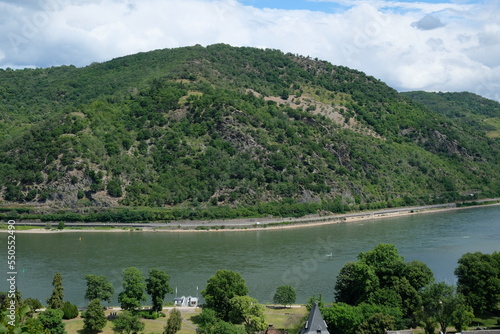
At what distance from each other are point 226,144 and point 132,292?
60980 millimetres

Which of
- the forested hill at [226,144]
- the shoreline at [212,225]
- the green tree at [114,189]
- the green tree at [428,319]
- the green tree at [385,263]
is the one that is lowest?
the green tree at [428,319]

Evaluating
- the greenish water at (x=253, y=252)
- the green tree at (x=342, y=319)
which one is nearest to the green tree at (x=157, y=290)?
the greenish water at (x=253, y=252)

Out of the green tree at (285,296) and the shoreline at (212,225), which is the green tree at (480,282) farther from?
the shoreline at (212,225)

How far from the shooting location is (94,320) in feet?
110

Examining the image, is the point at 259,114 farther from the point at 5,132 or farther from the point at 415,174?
the point at 5,132

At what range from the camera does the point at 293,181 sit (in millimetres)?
92812

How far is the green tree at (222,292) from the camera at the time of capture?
1457 inches

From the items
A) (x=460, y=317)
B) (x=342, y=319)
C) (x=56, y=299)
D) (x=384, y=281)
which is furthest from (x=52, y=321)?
(x=460, y=317)

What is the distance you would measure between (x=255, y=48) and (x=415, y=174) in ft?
226

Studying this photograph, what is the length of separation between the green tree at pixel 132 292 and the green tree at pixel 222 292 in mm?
4235

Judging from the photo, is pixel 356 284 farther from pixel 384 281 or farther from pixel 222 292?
pixel 222 292

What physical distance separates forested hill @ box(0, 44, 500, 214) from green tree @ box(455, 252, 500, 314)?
4679 centimetres

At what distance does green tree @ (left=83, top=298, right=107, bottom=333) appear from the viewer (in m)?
33.6

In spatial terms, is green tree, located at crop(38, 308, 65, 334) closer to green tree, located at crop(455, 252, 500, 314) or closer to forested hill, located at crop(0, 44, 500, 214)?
green tree, located at crop(455, 252, 500, 314)
